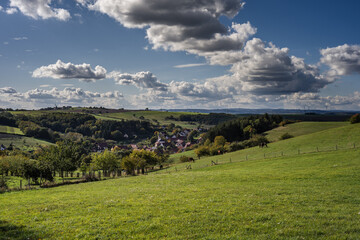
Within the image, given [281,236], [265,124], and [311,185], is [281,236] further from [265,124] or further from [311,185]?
[265,124]

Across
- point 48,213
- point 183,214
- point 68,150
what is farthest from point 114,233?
point 68,150

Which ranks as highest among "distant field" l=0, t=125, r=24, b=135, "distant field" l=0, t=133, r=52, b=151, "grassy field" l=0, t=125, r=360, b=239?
"grassy field" l=0, t=125, r=360, b=239

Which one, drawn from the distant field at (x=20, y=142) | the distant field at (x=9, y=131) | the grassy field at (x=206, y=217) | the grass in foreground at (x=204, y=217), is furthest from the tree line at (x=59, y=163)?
the distant field at (x=9, y=131)

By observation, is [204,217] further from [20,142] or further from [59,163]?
[20,142]

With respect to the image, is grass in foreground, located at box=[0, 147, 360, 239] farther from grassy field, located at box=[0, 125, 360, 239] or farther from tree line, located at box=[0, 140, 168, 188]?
tree line, located at box=[0, 140, 168, 188]

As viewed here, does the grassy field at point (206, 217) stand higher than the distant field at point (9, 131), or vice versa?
the grassy field at point (206, 217)

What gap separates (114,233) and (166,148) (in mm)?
180657

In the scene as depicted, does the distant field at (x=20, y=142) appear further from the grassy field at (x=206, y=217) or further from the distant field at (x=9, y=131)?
the grassy field at (x=206, y=217)

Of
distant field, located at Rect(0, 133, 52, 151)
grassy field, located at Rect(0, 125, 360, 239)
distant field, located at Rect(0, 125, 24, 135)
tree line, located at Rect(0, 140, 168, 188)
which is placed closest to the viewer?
grassy field, located at Rect(0, 125, 360, 239)

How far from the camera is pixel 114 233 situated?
12000 mm

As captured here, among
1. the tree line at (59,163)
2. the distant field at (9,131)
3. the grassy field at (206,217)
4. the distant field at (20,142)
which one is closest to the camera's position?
the grassy field at (206,217)

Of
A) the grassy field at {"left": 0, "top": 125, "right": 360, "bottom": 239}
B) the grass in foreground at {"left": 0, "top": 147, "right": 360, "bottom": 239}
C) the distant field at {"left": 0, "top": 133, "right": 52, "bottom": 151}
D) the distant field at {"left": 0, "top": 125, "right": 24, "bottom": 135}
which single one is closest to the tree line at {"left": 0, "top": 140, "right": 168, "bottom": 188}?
the grassy field at {"left": 0, "top": 125, "right": 360, "bottom": 239}

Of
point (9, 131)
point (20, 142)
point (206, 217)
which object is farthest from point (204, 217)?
point (9, 131)

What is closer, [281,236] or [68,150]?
[281,236]
